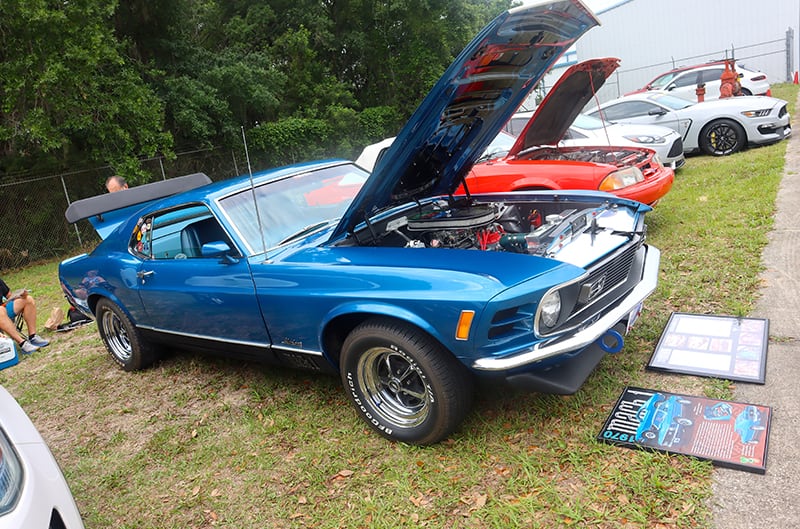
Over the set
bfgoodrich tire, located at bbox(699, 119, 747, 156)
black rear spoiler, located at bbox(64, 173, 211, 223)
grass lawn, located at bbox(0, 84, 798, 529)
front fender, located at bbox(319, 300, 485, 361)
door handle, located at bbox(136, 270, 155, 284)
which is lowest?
grass lawn, located at bbox(0, 84, 798, 529)

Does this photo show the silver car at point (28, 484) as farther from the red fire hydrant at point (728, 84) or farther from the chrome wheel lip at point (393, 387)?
the red fire hydrant at point (728, 84)

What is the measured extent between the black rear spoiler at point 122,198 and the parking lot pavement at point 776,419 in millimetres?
5088

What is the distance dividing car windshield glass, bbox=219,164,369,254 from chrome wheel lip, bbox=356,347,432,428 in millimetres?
1054

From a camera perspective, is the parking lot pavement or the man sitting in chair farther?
the man sitting in chair

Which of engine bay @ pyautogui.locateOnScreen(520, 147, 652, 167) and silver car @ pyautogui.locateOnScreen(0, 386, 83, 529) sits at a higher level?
engine bay @ pyautogui.locateOnScreen(520, 147, 652, 167)

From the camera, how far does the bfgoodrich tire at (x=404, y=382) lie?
2865 millimetres

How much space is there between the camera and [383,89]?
23.3 m

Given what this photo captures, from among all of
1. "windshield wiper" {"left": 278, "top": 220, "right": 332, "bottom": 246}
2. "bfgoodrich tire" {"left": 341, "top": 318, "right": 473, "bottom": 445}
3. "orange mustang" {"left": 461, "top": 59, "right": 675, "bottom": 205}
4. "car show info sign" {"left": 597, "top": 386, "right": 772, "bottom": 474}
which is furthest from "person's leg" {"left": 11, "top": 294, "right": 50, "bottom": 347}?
"car show info sign" {"left": 597, "top": 386, "right": 772, "bottom": 474}

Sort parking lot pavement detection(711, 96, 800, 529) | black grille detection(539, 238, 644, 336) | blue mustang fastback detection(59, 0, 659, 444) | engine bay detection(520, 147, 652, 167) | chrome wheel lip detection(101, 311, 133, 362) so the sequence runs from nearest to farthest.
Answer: parking lot pavement detection(711, 96, 800, 529), blue mustang fastback detection(59, 0, 659, 444), black grille detection(539, 238, 644, 336), chrome wheel lip detection(101, 311, 133, 362), engine bay detection(520, 147, 652, 167)

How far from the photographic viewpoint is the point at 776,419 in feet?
9.31

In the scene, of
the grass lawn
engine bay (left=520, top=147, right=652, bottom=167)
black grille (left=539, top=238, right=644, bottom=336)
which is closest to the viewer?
the grass lawn

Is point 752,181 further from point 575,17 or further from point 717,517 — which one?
point 717,517

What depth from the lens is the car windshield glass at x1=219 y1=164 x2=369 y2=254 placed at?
375 cm

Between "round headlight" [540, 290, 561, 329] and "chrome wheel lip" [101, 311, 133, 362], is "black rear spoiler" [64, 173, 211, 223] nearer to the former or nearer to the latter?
"chrome wheel lip" [101, 311, 133, 362]
